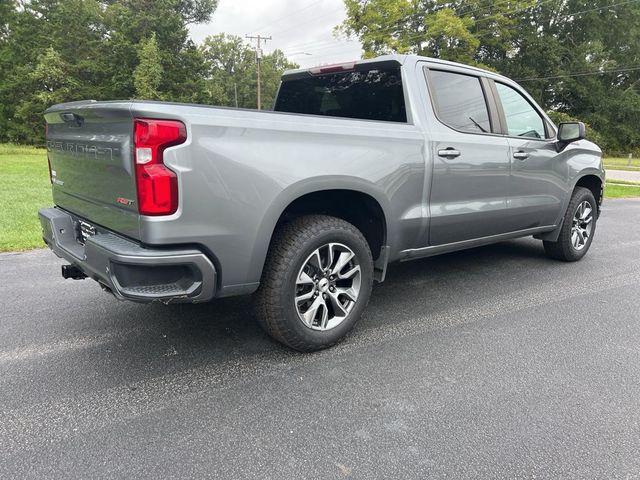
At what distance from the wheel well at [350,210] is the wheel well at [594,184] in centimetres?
313

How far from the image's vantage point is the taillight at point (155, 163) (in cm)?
226

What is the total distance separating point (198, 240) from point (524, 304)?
2843 mm

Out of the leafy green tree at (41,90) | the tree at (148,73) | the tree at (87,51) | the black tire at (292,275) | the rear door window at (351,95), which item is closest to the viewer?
the black tire at (292,275)

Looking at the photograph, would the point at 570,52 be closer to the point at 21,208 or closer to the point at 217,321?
the point at 21,208

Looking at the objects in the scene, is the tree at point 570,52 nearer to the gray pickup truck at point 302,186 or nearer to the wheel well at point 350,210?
the gray pickup truck at point 302,186

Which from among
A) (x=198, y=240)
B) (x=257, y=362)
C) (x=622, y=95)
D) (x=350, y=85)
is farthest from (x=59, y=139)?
(x=622, y=95)

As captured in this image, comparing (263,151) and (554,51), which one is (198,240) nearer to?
(263,151)

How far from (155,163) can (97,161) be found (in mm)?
576

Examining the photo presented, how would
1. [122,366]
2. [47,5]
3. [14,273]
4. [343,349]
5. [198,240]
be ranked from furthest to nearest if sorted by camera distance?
[47,5], [14,273], [343,349], [122,366], [198,240]

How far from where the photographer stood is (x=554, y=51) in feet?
136

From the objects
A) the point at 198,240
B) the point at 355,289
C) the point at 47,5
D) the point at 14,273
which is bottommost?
the point at 14,273

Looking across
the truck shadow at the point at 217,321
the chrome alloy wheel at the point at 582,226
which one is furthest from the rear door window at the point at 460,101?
the chrome alloy wheel at the point at 582,226

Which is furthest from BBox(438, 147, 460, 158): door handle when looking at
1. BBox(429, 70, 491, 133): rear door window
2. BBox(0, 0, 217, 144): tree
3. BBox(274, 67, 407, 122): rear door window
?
BBox(0, 0, 217, 144): tree

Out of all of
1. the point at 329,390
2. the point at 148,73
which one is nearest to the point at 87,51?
the point at 148,73
